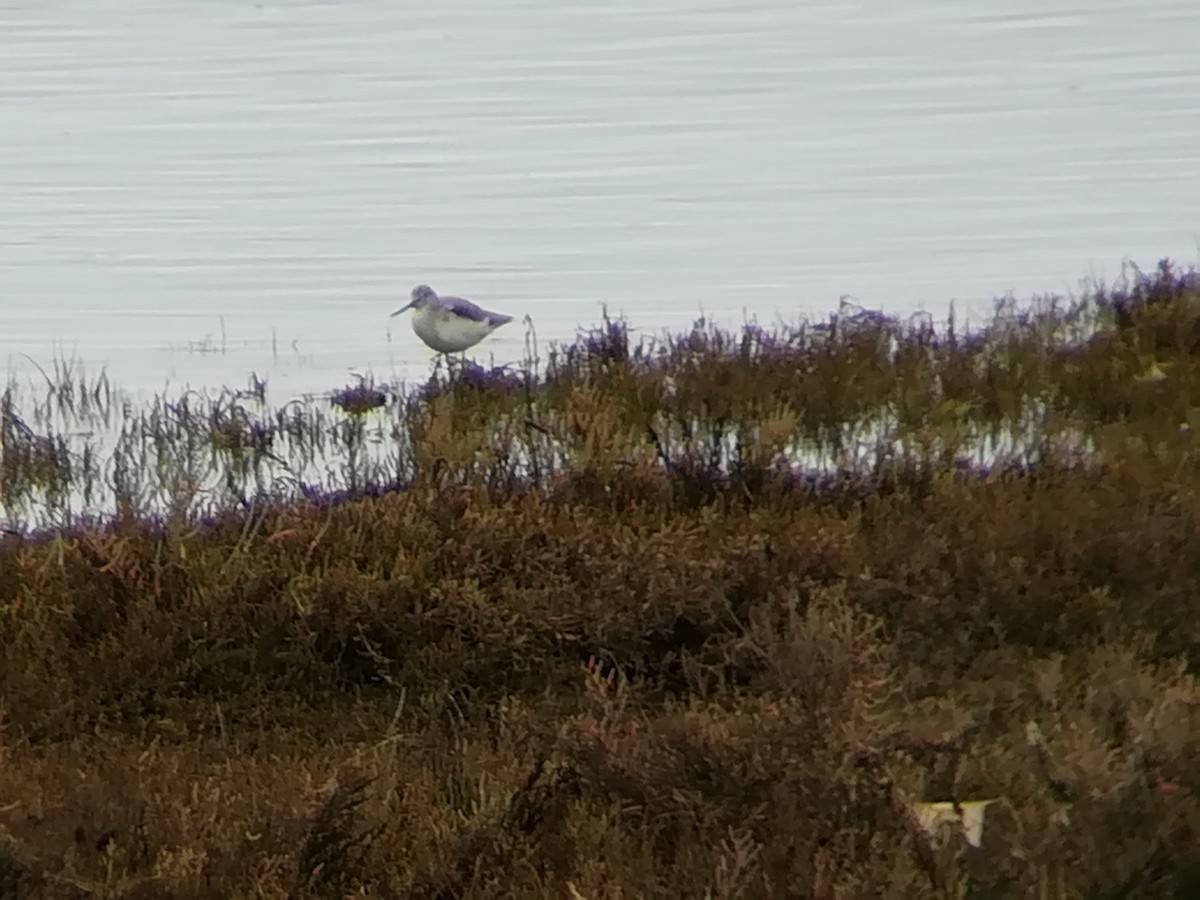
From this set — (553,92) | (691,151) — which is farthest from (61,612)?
(553,92)

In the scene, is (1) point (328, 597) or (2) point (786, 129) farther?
(2) point (786, 129)

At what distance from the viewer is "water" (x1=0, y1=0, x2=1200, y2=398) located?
1312 centimetres

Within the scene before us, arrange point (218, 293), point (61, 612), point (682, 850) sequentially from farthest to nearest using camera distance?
point (218, 293)
point (61, 612)
point (682, 850)

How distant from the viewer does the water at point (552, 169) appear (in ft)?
43.0

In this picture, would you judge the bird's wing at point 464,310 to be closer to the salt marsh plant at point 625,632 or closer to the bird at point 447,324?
the bird at point 447,324

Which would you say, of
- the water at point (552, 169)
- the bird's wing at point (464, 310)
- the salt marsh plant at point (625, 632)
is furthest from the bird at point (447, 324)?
the salt marsh plant at point (625, 632)

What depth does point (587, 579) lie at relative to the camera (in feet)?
20.9

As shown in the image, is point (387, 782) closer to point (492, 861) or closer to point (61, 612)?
point (492, 861)

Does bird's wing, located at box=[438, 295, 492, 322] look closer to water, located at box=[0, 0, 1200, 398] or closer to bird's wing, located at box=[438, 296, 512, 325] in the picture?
bird's wing, located at box=[438, 296, 512, 325]

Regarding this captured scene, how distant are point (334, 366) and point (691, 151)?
350 inches

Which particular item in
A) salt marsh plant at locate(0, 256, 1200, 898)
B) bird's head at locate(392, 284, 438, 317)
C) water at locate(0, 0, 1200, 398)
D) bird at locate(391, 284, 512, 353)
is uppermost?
water at locate(0, 0, 1200, 398)

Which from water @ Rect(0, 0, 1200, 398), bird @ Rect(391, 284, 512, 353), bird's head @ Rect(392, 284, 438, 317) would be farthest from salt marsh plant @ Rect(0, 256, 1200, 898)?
water @ Rect(0, 0, 1200, 398)

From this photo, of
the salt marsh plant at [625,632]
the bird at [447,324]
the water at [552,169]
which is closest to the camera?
the salt marsh plant at [625,632]

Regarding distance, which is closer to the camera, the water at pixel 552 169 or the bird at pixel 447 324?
the bird at pixel 447 324
